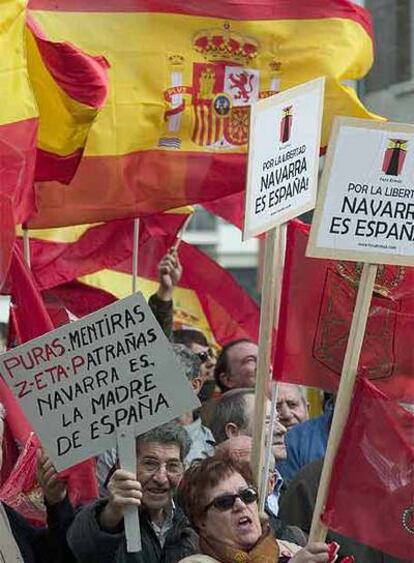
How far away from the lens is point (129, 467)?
15.4 ft

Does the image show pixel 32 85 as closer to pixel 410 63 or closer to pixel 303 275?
pixel 303 275

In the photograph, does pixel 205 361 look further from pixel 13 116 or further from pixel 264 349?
pixel 13 116

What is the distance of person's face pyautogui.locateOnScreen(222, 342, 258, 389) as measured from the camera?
7.08 metres

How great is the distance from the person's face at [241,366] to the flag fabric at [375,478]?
193 cm

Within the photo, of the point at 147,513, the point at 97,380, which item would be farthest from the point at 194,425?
the point at 97,380

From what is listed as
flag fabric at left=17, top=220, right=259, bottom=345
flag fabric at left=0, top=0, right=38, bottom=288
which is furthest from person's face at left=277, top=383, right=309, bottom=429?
flag fabric at left=0, top=0, right=38, bottom=288

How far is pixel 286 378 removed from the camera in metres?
5.92

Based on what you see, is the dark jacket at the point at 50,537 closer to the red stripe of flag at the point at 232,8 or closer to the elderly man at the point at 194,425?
the elderly man at the point at 194,425

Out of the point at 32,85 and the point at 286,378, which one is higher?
the point at 32,85

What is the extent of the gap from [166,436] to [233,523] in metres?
0.46

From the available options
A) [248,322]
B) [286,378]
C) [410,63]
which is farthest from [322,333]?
[410,63]

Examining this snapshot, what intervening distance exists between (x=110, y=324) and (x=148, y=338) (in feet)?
0.37

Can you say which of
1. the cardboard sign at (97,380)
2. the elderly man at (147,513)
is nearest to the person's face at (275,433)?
the elderly man at (147,513)

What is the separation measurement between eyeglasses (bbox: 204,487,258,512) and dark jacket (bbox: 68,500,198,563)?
0.10 metres
